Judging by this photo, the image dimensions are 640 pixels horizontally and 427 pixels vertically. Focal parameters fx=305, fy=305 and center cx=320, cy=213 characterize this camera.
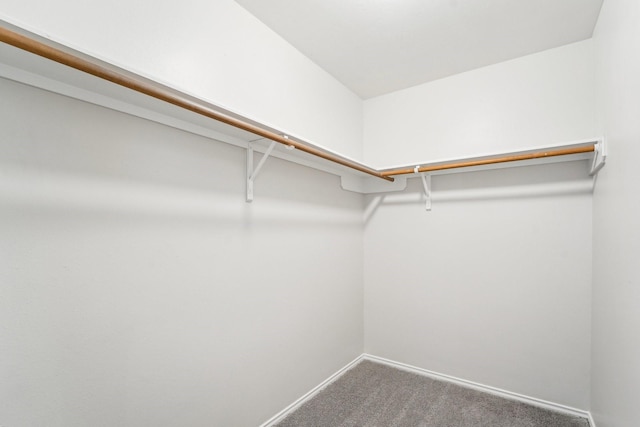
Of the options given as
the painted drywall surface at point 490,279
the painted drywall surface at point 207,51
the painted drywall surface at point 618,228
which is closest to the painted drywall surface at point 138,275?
the painted drywall surface at point 207,51

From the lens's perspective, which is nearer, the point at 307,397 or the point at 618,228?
the point at 618,228

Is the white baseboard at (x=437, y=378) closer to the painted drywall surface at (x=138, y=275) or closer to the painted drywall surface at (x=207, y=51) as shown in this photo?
the painted drywall surface at (x=138, y=275)

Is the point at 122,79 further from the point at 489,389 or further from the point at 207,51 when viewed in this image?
the point at 489,389

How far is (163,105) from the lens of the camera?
122 cm

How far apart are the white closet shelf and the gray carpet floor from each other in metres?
1.45

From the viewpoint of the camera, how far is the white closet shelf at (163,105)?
33.5 inches

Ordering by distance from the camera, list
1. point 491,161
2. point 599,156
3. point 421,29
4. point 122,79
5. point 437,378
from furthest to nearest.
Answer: point 437,378
point 491,161
point 421,29
point 599,156
point 122,79

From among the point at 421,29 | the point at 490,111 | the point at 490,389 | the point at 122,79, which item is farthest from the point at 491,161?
the point at 122,79

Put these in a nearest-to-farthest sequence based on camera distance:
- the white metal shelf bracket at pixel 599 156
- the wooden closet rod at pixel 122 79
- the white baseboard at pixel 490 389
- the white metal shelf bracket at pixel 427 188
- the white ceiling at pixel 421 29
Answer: the wooden closet rod at pixel 122 79
the white metal shelf bracket at pixel 599 156
the white ceiling at pixel 421 29
the white baseboard at pixel 490 389
the white metal shelf bracket at pixel 427 188

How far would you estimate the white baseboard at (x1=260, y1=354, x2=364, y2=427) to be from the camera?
1.84 m

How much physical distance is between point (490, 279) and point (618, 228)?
1.02m

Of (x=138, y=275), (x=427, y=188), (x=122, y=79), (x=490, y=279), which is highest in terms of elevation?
(x=122, y=79)

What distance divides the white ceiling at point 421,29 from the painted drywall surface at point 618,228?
0.24 meters

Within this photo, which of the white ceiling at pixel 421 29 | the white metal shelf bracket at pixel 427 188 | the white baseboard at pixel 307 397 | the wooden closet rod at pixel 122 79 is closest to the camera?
the wooden closet rod at pixel 122 79
